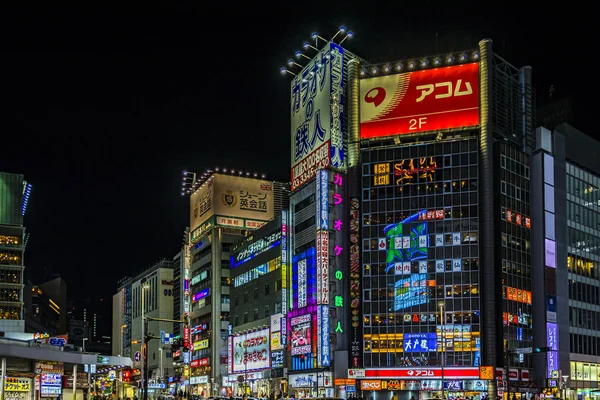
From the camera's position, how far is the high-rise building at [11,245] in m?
144

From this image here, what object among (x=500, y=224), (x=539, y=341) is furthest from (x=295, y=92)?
(x=539, y=341)

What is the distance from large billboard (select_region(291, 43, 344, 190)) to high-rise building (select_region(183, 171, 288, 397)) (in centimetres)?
3767

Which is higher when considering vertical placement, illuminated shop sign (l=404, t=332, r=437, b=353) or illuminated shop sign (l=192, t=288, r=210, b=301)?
illuminated shop sign (l=192, t=288, r=210, b=301)

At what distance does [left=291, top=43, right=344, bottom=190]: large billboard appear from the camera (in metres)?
95.3

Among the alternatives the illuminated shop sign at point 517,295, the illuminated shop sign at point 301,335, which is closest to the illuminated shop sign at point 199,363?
the illuminated shop sign at point 301,335

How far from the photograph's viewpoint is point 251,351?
11306cm

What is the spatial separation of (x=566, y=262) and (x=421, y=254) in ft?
58.4

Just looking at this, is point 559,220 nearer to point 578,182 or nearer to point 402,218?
point 578,182

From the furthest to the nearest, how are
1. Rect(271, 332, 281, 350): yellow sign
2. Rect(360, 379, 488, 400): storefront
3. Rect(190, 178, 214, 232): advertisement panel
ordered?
Rect(190, 178, 214, 232): advertisement panel
Rect(271, 332, 281, 350): yellow sign
Rect(360, 379, 488, 400): storefront

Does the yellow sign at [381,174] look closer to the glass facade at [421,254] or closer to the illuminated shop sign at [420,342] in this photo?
the glass facade at [421,254]

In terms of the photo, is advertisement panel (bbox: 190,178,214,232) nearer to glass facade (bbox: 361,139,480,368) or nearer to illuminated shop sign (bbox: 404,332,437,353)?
glass facade (bbox: 361,139,480,368)

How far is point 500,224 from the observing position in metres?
87.6

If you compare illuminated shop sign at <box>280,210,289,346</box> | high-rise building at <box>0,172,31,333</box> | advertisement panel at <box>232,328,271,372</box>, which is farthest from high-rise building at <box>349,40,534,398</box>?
high-rise building at <box>0,172,31,333</box>

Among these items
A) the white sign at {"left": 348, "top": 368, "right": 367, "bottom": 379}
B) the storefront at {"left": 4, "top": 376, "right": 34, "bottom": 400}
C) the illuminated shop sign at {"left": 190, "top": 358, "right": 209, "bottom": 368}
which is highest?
the storefront at {"left": 4, "top": 376, "right": 34, "bottom": 400}
